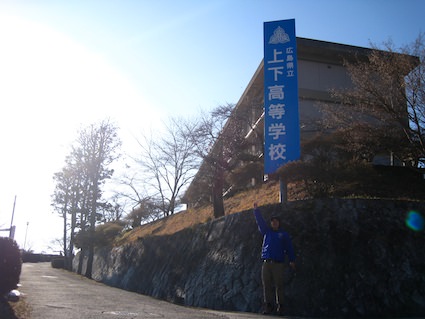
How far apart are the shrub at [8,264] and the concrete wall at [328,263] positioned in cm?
459

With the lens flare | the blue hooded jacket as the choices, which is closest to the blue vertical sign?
the lens flare

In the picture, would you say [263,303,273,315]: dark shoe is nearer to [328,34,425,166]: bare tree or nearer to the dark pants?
the dark pants

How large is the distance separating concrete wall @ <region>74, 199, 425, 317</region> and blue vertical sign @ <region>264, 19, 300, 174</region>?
159cm

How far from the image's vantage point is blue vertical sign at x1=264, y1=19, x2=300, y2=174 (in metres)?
10.6

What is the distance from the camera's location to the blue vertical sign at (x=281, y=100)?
Answer: 10617mm

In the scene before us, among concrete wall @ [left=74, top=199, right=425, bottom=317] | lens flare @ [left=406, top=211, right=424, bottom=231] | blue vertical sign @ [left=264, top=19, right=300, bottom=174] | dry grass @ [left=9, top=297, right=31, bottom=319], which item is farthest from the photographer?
blue vertical sign @ [left=264, top=19, right=300, bottom=174]

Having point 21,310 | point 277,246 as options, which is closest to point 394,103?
point 277,246

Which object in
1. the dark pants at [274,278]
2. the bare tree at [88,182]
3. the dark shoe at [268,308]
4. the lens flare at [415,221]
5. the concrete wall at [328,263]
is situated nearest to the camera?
the dark pants at [274,278]

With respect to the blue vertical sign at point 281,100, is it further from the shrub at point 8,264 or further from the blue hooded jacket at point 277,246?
the shrub at point 8,264

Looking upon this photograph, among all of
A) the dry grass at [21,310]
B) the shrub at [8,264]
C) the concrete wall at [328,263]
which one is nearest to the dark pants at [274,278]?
the concrete wall at [328,263]

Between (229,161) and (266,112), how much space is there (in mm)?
6075

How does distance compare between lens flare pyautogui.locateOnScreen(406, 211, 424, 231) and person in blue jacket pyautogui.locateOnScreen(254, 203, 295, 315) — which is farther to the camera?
lens flare pyautogui.locateOnScreen(406, 211, 424, 231)

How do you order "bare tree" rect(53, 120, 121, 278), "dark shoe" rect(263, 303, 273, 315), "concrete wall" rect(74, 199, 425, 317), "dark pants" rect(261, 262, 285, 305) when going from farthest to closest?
"bare tree" rect(53, 120, 121, 278), "concrete wall" rect(74, 199, 425, 317), "dark shoe" rect(263, 303, 273, 315), "dark pants" rect(261, 262, 285, 305)

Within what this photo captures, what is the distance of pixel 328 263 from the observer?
8352 mm
